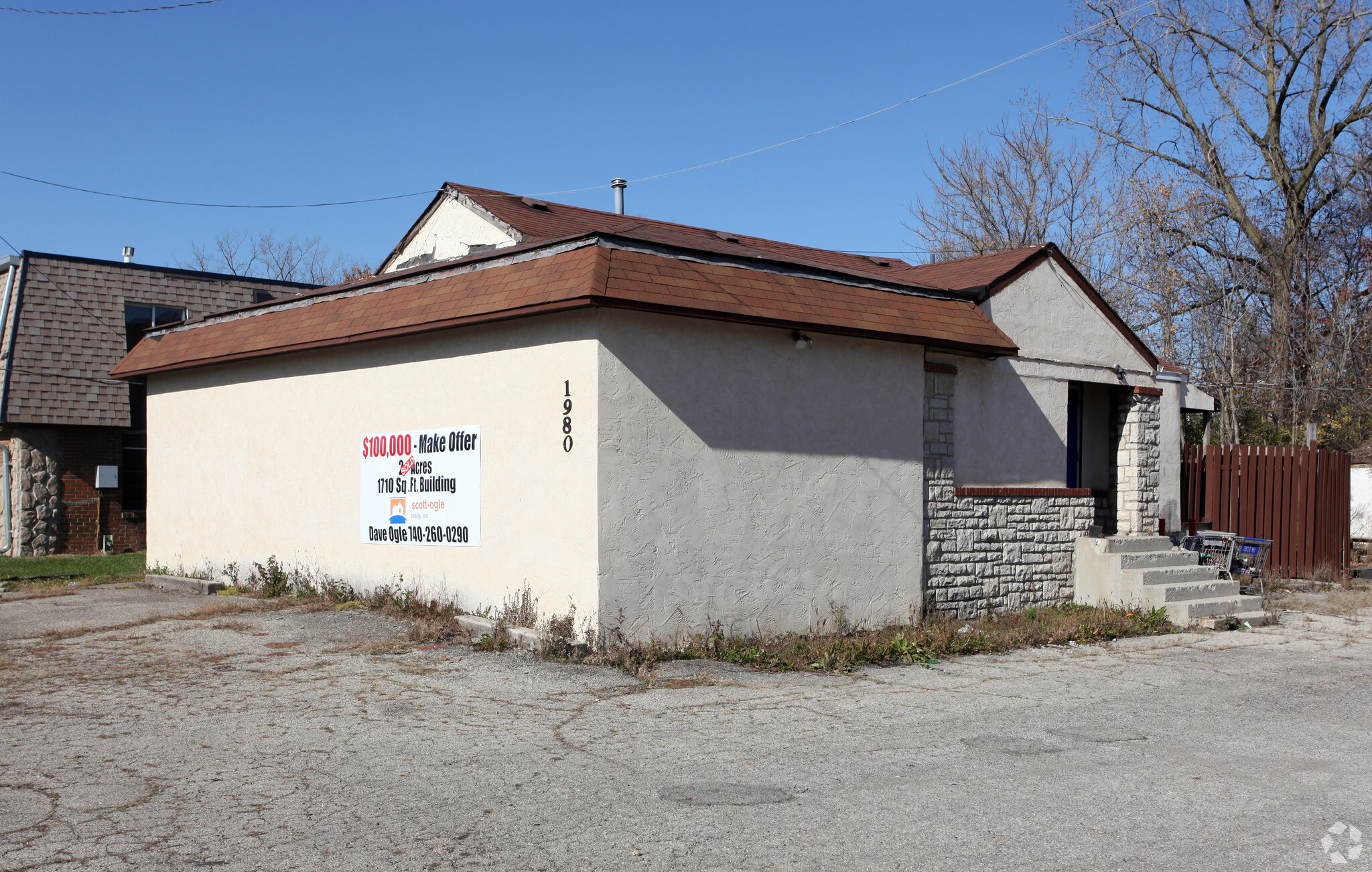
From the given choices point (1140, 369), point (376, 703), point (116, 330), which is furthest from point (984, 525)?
point (116, 330)

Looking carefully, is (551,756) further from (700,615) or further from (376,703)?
(700,615)

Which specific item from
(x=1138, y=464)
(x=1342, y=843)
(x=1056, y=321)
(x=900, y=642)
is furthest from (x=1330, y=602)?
(x=1342, y=843)

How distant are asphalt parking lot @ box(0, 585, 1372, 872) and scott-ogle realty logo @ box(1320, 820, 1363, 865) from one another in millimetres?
26

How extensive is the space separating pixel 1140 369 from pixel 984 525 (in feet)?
14.4

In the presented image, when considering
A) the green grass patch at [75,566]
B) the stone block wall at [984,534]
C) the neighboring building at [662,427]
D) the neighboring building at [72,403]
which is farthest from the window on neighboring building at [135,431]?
the stone block wall at [984,534]

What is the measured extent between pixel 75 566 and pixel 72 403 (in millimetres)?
4710

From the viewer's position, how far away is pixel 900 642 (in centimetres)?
1067

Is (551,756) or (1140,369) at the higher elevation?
(1140,369)

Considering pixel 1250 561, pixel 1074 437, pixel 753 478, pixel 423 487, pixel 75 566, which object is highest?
pixel 1074 437

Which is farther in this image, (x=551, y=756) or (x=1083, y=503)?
(x=1083, y=503)

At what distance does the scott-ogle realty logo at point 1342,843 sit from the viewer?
5.03 meters

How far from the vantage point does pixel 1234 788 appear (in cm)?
623

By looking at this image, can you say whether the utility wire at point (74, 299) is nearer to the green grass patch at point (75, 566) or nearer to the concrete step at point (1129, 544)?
the green grass patch at point (75, 566)

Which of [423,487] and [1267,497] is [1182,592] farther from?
[423,487]
